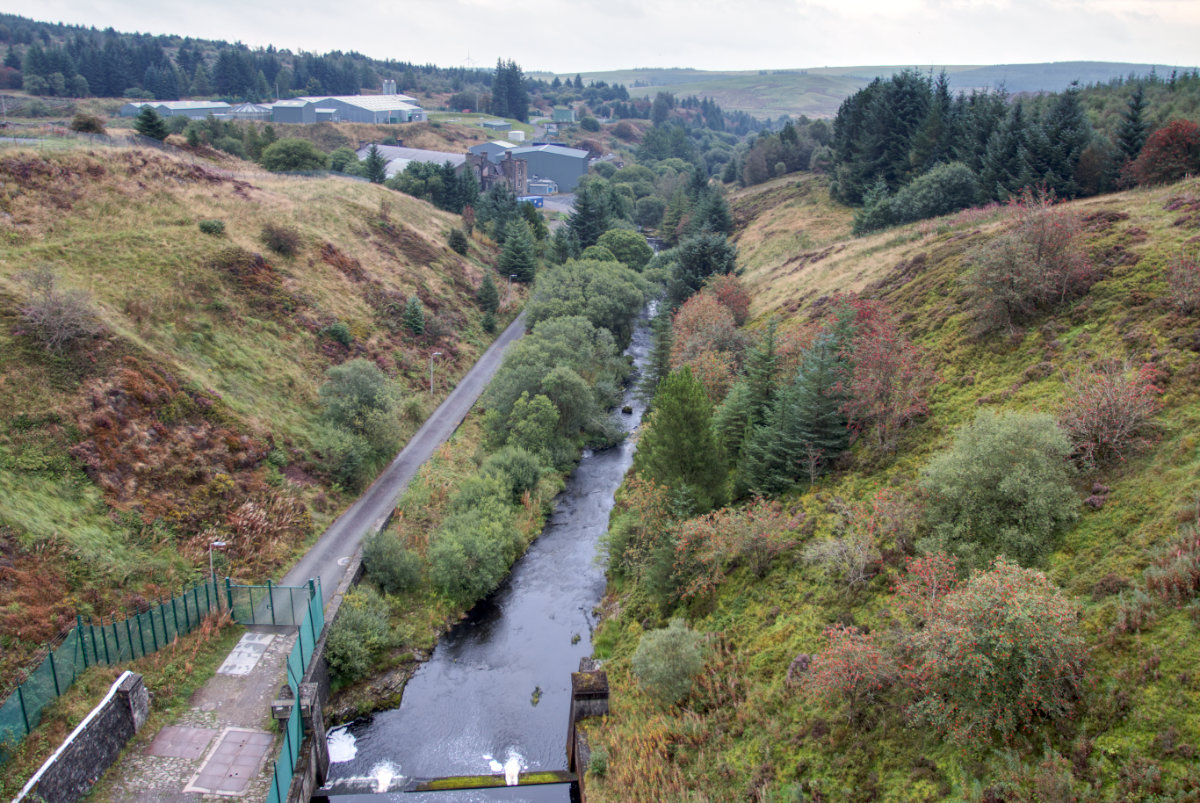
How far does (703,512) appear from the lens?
2880cm

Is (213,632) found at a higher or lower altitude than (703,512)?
lower

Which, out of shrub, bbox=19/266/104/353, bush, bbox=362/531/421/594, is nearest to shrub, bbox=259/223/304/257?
shrub, bbox=19/266/104/353

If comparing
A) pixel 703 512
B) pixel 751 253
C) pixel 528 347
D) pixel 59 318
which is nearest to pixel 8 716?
pixel 59 318

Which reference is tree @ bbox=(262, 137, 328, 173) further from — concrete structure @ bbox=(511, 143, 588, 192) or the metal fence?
the metal fence

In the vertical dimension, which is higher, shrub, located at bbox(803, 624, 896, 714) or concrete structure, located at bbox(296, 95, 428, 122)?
concrete structure, located at bbox(296, 95, 428, 122)

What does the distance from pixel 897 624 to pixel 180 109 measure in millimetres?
145572

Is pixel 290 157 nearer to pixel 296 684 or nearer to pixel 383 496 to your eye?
pixel 383 496

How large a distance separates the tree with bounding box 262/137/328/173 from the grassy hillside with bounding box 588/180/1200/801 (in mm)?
69583

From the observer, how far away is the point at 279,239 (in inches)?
2024

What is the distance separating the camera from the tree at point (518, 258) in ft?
244

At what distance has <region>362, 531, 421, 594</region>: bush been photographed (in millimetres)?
31125

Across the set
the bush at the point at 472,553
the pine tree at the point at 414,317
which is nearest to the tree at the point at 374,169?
the pine tree at the point at 414,317

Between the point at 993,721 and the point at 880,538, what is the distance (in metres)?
8.65

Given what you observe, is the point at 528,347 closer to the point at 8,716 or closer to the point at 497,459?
the point at 497,459
